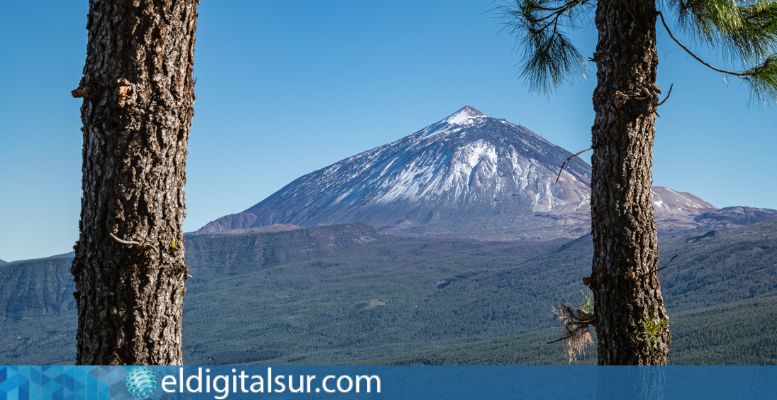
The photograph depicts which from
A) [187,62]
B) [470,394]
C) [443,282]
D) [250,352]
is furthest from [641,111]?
[443,282]

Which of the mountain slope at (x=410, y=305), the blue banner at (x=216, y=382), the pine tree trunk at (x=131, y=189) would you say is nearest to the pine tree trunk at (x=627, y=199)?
the blue banner at (x=216, y=382)

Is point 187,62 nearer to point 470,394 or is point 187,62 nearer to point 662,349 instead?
point 662,349

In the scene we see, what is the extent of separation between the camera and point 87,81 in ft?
12.1

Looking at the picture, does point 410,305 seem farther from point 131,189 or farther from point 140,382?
point 131,189

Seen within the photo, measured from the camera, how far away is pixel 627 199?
545 cm

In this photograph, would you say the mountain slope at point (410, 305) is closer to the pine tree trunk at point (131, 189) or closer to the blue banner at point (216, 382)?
the blue banner at point (216, 382)

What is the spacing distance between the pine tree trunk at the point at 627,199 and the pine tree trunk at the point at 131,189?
2831 millimetres

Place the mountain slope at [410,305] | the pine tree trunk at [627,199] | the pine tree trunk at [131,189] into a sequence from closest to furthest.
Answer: the pine tree trunk at [131,189] < the pine tree trunk at [627,199] < the mountain slope at [410,305]

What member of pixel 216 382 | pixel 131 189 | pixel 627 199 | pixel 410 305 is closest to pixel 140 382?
pixel 131 189

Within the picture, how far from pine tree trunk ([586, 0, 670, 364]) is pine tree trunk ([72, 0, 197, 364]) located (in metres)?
2.83

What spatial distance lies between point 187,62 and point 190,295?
201m

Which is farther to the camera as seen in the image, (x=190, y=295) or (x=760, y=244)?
(x=190, y=295)

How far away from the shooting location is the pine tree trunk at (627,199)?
17.7ft

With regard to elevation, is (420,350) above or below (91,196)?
below
